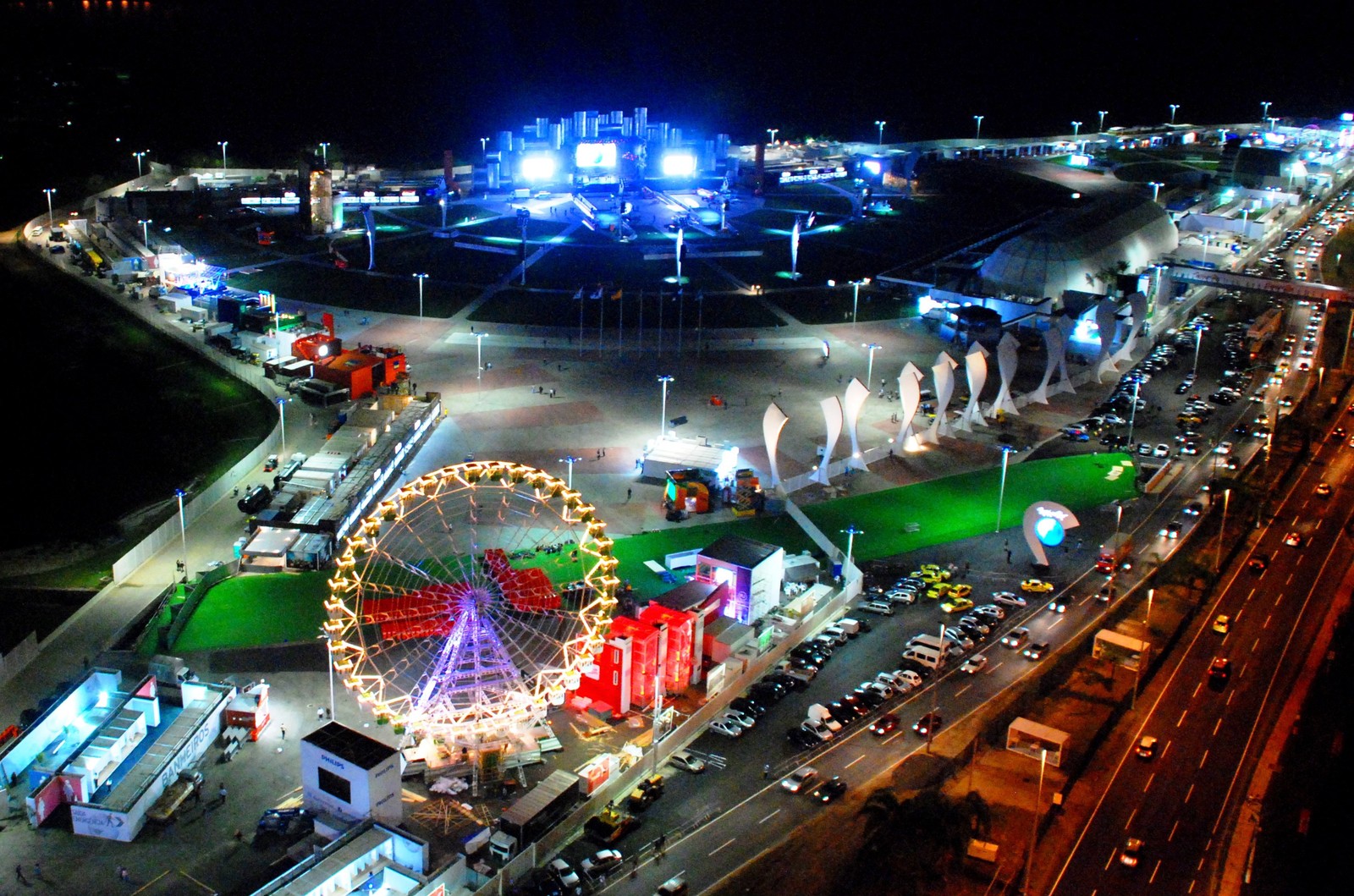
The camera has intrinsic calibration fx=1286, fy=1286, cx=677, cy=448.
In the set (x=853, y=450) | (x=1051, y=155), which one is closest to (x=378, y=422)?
(x=853, y=450)

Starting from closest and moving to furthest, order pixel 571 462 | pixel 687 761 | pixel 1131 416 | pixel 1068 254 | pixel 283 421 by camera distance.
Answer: pixel 687 761
pixel 571 462
pixel 283 421
pixel 1131 416
pixel 1068 254

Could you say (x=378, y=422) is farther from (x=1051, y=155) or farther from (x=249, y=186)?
(x=1051, y=155)

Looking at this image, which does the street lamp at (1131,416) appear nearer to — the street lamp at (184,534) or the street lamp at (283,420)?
the street lamp at (283,420)

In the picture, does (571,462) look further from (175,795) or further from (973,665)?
(175,795)

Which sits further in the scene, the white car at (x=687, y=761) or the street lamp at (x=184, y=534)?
the street lamp at (x=184, y=534)

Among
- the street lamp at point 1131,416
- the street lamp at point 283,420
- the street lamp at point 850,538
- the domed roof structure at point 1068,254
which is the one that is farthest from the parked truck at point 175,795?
the domed roof structure at point 1068,254

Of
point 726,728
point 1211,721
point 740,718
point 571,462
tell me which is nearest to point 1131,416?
point 1211,721

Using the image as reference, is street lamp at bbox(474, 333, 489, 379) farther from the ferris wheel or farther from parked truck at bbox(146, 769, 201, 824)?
parked truck at bbox(146, 769, 201, 824)
